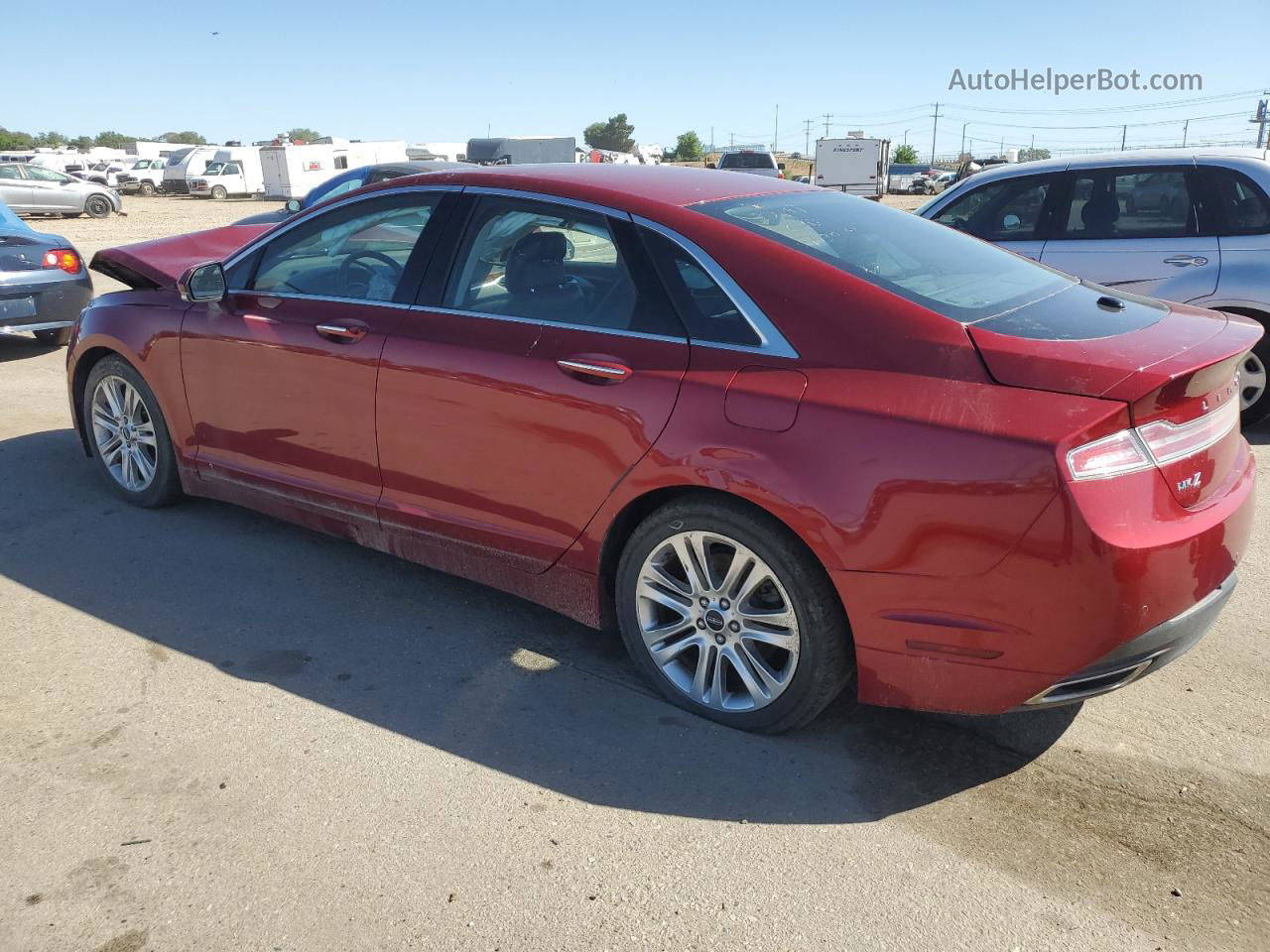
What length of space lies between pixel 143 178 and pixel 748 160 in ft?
95.3

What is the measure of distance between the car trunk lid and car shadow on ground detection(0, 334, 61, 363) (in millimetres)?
8930

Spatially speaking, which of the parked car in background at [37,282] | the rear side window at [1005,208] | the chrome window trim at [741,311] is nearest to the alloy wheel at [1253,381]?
the rear side window at [1005,208]

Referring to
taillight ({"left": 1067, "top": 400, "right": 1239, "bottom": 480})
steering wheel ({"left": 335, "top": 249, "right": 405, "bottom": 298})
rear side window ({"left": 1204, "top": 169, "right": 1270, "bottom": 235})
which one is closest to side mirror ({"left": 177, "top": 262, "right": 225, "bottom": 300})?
steering wheel ({"left": 335, "top": 249, "right": 405, "bottom": 298})

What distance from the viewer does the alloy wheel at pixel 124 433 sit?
5.07 meters

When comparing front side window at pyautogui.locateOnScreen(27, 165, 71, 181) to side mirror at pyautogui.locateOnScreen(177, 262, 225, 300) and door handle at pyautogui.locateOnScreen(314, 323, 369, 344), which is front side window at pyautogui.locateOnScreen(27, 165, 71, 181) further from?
door handle at pyautogui.locateOnScreen(314, 323, 369, 344)

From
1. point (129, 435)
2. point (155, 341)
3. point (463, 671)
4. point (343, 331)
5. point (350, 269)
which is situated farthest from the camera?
point (129, 435)

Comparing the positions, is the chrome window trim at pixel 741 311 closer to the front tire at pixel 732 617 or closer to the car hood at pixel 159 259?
the front tire at pixel 732 617

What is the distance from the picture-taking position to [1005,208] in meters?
7.05

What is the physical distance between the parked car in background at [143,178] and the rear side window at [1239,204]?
156 feet

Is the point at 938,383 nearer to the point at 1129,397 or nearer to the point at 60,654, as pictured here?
the point at 1129,397

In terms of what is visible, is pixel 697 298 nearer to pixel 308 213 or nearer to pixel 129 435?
pixel 308 213

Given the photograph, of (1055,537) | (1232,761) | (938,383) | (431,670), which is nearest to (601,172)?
(938,383)

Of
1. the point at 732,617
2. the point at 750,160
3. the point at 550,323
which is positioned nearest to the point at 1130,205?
the point at 550,323

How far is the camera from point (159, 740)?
3242 millimetres
